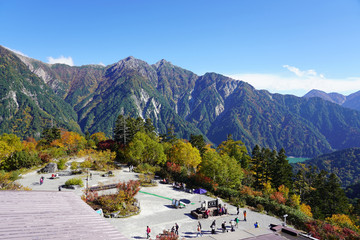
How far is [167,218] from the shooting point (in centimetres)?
2372

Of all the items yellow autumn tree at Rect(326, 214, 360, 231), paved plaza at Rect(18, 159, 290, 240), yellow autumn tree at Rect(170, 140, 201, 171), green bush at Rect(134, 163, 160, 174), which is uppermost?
yellow autumn tree at Rect(170, 140, 201, 171)

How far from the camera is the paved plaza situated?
63.0ft

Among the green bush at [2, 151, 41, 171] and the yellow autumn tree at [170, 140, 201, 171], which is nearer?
the green bush at [2, 151, 41, 171]

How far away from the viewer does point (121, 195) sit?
2481cm

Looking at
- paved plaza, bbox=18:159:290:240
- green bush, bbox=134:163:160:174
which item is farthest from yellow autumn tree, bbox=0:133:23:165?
green bush, bbox=134:163:160:174

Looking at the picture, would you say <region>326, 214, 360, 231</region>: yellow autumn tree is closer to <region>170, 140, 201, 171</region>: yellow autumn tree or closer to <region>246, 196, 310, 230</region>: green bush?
<region>246, 196, 310, 230</region>: green bush

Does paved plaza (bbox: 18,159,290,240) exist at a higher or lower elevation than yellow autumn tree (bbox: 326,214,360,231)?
higher

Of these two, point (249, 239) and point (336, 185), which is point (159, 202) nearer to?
point (249, 239)

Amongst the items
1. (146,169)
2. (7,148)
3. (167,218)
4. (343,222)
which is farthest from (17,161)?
(343,222)

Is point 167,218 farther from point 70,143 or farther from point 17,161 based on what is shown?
point 70,143

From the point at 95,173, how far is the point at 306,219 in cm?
3665

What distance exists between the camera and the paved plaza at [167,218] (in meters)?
19.2

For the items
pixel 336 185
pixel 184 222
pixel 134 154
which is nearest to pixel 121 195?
pixel 184 222

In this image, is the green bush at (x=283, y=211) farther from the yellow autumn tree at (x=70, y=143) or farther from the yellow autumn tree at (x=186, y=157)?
the yellow autumn tree at (x=70, y=143)
